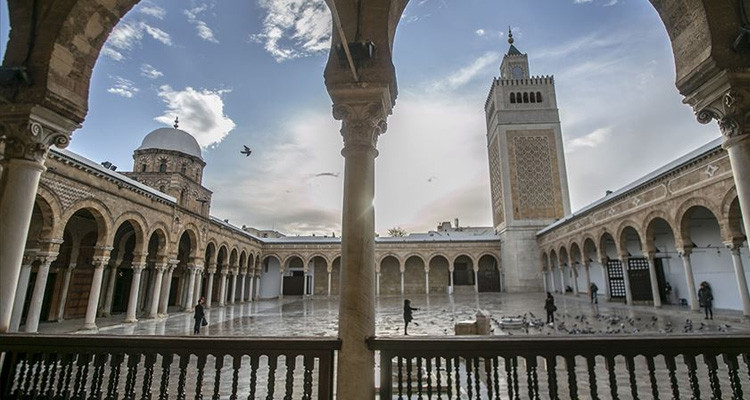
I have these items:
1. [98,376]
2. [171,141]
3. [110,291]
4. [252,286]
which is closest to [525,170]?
[252,286]

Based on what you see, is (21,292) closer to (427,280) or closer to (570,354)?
(570,354)

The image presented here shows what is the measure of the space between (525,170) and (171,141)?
30616 mm

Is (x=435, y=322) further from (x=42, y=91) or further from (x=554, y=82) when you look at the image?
(x=554, y=82)

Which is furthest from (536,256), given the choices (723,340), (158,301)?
(723,340)

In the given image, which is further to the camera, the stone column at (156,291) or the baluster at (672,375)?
the stone column at (156,291)

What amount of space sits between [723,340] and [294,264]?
113 ft

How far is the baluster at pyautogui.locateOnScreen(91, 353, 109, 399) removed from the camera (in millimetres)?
2900

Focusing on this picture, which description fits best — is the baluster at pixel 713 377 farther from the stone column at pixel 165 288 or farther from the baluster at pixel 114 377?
the stone column at pixel 165 288

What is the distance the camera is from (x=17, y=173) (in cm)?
356

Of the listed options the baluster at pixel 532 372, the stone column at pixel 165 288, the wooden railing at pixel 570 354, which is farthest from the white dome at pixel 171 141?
the baluster at pixel 532 372

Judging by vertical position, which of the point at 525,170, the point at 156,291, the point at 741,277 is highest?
the point at 525,170

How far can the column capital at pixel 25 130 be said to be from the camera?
11.8 feet

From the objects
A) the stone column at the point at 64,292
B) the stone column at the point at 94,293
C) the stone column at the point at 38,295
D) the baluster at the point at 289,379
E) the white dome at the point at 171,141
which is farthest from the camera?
the white dome at the point at 171,141

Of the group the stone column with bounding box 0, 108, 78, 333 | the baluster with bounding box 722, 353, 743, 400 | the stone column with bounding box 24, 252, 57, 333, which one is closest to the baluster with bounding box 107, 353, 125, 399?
the stone column with bounding box 0, 108, 78, 333
